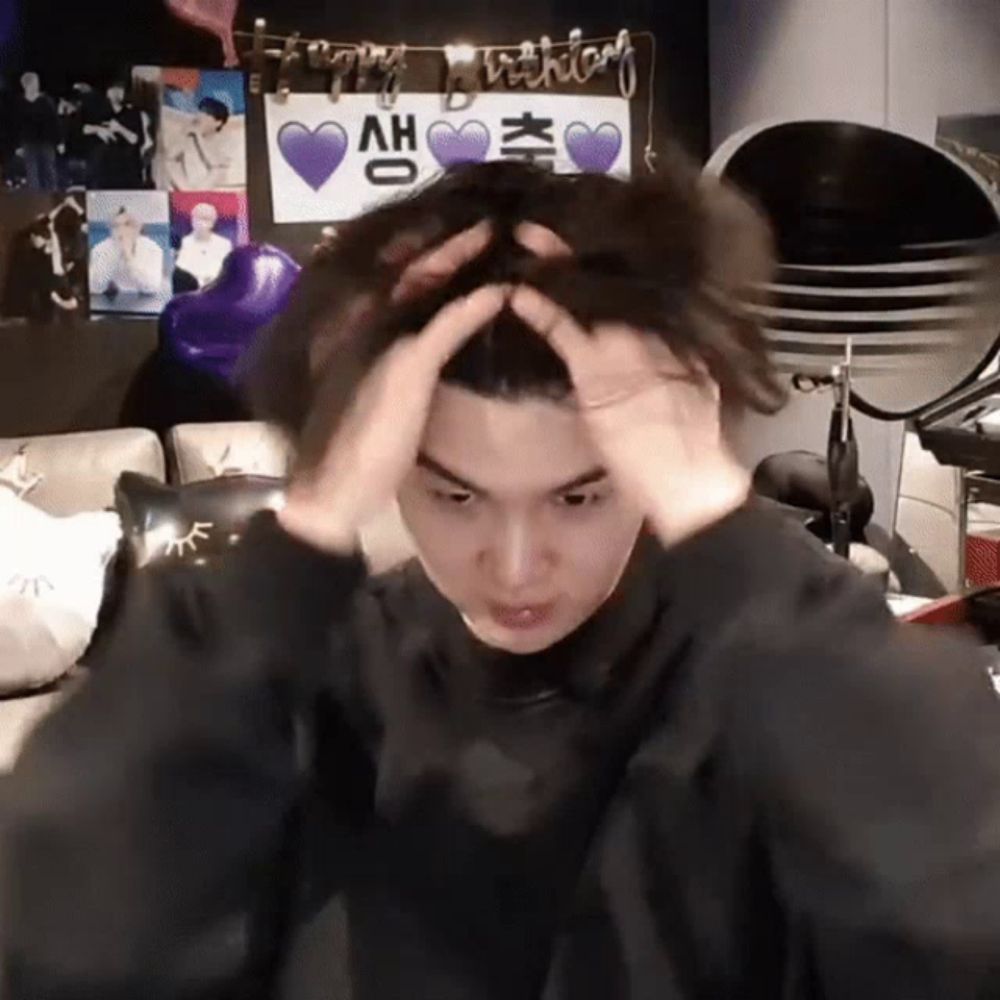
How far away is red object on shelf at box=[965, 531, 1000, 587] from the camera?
2.72 meters

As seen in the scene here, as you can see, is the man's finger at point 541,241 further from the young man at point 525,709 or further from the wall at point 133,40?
the wall at point 133,40

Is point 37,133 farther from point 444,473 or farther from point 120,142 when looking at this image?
point 444,473

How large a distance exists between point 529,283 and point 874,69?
264 cm

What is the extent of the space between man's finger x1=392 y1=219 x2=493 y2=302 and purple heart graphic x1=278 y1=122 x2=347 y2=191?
2.59 metres

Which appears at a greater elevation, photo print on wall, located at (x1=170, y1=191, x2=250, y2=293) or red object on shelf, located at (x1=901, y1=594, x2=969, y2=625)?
photo print on wall, located at (x1=170, y1=191, x2=250, y2=293)

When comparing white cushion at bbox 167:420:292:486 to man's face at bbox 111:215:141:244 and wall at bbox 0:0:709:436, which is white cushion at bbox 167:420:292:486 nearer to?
wall at bbox 0:0:709:436

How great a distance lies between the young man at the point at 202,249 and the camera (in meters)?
3.03

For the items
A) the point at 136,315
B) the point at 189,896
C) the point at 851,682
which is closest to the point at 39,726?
the point at 189,896

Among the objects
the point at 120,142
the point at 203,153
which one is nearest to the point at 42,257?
the point at 120,142

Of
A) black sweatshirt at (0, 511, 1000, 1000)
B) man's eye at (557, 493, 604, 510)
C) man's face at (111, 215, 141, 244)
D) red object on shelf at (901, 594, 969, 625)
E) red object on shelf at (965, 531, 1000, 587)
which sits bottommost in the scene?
red object on shelf at (965, 531, 1000, 587)

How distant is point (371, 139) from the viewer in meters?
3.16

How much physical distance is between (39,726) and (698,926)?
29 centimetres

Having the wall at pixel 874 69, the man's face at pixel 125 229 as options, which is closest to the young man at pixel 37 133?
the man's face at pixel 125 229

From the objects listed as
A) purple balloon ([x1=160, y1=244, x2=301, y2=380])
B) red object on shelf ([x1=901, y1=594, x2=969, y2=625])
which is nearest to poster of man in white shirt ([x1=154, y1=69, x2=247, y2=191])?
purple balloon ([x1=160, y1=244, x2=301, y2=380])
